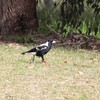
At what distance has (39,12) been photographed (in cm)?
1633

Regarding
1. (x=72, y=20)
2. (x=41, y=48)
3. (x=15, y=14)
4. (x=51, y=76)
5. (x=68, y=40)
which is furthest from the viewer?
(x=72, y=20)

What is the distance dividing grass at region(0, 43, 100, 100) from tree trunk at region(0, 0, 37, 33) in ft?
5.68

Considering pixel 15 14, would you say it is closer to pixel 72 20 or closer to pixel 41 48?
pixel 72 20

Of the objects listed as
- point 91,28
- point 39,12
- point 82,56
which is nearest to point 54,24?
Result: point 91,28

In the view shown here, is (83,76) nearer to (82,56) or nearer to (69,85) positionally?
(69,85)

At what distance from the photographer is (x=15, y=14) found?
41.1ft

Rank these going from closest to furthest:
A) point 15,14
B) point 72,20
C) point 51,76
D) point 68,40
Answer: point 51,76
point 68,40
point 15,14
point 72,20

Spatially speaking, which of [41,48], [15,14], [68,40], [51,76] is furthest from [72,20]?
[51,76]

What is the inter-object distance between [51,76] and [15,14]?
423 centimetres

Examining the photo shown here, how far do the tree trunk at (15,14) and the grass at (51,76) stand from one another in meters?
1.73

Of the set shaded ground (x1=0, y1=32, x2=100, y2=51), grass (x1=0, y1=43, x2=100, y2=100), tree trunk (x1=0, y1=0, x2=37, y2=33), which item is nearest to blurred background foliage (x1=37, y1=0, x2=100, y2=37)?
shaded ground (x1=0, y1=32, x2=100, y2=51)

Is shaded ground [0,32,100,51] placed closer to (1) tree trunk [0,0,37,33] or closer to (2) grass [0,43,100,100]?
(1) tree trunk [0,0,37,33]

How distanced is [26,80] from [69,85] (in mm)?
741

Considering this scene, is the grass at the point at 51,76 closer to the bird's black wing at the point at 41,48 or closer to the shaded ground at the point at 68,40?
the bird's black wing at the point at 41,48
